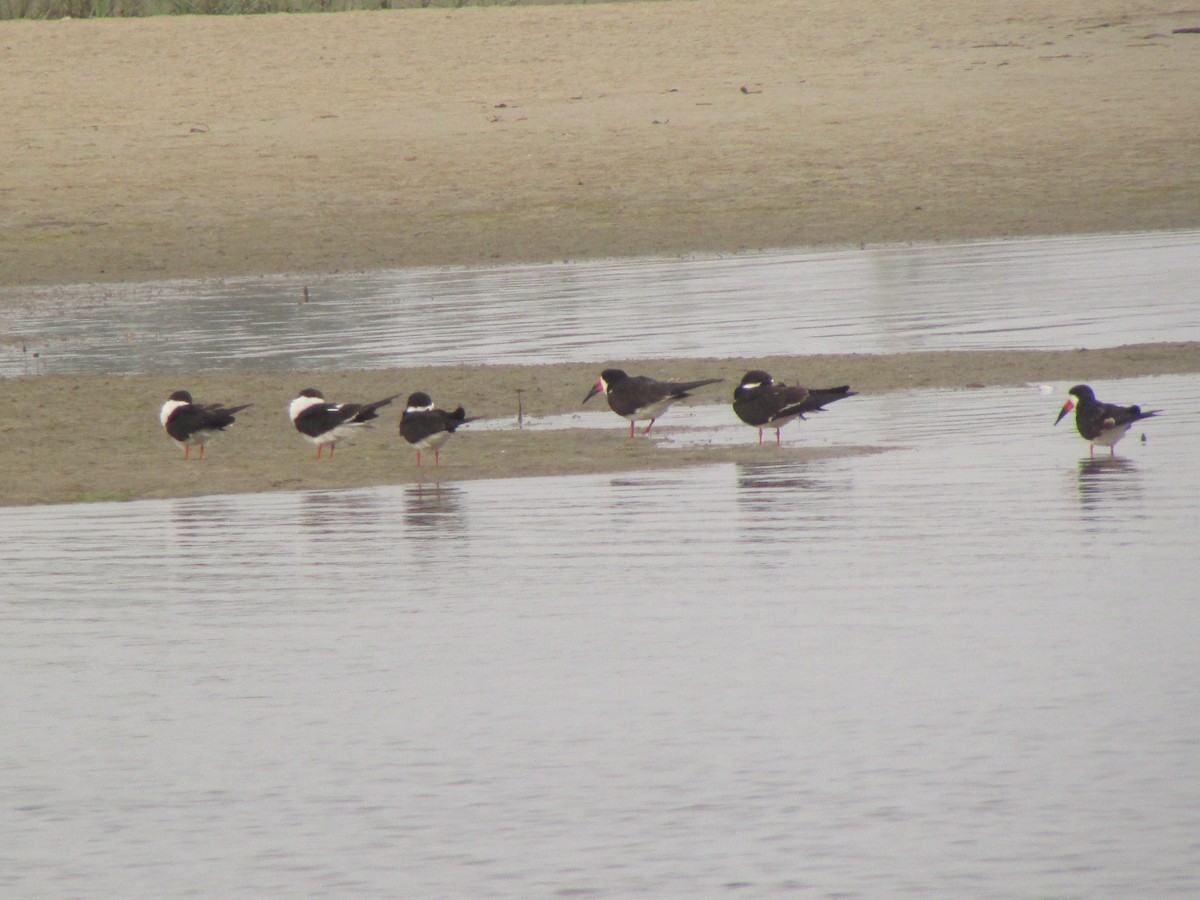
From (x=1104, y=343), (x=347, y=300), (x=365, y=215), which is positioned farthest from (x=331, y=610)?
(x=365, y=215)

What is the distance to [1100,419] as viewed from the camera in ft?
37.6

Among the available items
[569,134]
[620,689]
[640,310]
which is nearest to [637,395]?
[620,689]

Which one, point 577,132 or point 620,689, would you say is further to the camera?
point 577,132

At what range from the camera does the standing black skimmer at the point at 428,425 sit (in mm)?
12055

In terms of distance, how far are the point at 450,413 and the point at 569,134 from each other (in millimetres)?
15909

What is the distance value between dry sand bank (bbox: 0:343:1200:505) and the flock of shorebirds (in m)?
0.19

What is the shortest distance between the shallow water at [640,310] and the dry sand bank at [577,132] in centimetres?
131

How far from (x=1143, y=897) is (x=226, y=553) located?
5.60 metres

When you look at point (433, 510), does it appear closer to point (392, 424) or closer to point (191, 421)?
point (191, 421)

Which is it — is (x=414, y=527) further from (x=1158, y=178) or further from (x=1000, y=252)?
(x=1158, y=178)

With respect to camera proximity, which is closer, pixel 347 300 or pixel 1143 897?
pixel 1143 897

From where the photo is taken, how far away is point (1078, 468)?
37.6 feet

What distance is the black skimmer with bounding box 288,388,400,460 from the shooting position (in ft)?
41.0

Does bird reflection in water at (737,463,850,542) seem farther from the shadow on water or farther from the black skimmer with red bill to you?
the shadow on water
